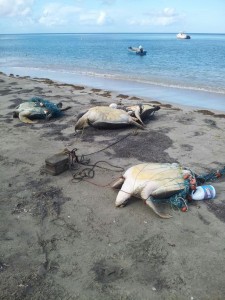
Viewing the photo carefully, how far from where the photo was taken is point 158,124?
1027 cm

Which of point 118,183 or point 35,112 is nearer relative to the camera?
point 118,183

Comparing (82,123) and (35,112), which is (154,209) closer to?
(82,123)

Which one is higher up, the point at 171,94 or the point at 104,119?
the point at 104,119

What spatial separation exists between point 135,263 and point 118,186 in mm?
1981

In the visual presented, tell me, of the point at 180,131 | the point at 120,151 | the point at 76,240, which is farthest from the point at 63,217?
the point at 180,131

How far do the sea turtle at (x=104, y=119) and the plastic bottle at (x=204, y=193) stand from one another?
14.4 feet

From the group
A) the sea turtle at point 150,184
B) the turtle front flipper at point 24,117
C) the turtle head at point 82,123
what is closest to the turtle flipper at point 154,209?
the sea turtle at point 150,184

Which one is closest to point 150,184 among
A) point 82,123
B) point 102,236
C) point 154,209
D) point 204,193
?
point 154,209

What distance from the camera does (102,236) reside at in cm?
472

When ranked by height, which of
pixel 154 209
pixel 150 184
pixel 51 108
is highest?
pixel 150 184

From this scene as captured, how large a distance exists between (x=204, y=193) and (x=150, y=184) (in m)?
1.10

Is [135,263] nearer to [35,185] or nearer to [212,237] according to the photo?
[212,237]

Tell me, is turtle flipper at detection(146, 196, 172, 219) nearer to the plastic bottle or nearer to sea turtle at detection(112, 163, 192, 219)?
sea turtle at detection(112, 163, 192, 219)

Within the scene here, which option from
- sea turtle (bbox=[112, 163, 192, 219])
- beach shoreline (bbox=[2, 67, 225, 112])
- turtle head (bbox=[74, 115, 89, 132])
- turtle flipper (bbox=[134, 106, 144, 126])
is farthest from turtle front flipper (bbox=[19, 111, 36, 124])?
beach shoreline (bbox=[2, 67, 225, 112])
